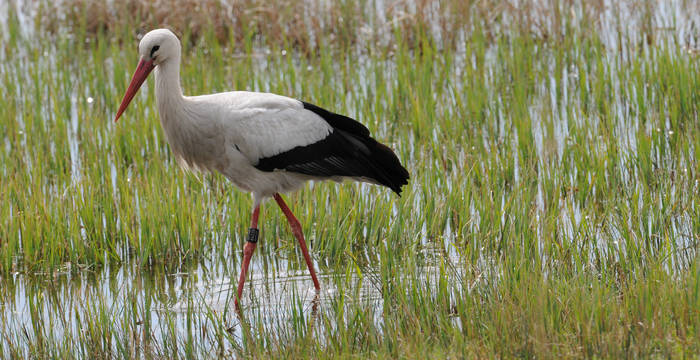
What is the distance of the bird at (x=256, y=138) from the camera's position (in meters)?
5.21

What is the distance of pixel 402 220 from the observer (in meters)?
5.60

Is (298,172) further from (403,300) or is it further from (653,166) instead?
(653,166)

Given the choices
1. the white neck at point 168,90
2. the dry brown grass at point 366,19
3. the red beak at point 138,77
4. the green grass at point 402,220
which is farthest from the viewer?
the dry brown grass at point 366,19

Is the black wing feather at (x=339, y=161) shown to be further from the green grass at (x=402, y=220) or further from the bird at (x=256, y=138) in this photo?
the green grass at (x=402, y=220)

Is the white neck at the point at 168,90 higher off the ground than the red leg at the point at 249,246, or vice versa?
the white neck at the point at 168,90

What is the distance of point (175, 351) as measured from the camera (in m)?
4.17

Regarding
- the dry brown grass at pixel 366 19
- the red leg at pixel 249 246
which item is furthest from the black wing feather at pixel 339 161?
the dry brown grass at pixel 366 19

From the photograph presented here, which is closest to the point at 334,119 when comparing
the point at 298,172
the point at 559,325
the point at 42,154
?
the point at 298,172

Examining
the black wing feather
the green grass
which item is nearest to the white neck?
the black wing feather

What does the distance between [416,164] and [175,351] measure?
3.02 m

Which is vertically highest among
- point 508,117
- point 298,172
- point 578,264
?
point 508,117

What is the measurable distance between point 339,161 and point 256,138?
0.46 m

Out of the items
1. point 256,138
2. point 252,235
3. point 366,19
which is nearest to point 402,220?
point 252,235

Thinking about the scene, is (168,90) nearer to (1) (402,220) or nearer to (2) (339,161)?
(2) (339,161)
